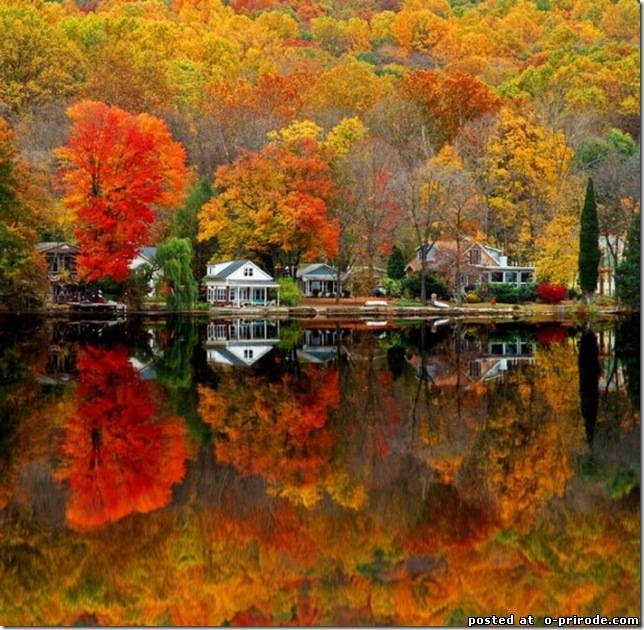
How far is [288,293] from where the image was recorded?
202 ft

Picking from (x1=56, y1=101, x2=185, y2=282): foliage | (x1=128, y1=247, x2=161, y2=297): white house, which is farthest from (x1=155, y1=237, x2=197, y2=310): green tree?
(x1=56, y1=101, x2=185, y2=282): foliage

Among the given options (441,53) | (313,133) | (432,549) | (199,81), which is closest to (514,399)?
(432,549)

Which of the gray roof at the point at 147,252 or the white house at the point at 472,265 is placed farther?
the white house at the point at 472,265

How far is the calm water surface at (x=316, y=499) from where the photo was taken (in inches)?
417

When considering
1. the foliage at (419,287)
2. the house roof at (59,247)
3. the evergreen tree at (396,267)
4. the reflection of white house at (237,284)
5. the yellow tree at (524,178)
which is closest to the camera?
the reflection of white house at (237,284)

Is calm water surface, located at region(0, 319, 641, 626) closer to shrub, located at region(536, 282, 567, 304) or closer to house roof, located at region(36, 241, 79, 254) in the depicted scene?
shrub, located at region(536, 282, 567, 304)

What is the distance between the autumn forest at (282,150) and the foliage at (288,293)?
86.2 inches

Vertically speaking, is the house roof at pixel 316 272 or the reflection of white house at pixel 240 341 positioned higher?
the house roof at pixel 316 272

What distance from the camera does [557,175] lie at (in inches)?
2781

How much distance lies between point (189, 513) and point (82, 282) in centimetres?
Answer: 4900

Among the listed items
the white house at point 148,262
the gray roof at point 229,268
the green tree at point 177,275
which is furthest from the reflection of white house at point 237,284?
the green tree at point 177,275

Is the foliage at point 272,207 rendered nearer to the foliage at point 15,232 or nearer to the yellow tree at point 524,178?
the foliage at point 15,232

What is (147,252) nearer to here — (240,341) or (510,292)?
(510,292)

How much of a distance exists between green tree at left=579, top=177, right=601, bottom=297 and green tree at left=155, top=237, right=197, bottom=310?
2303 cm
